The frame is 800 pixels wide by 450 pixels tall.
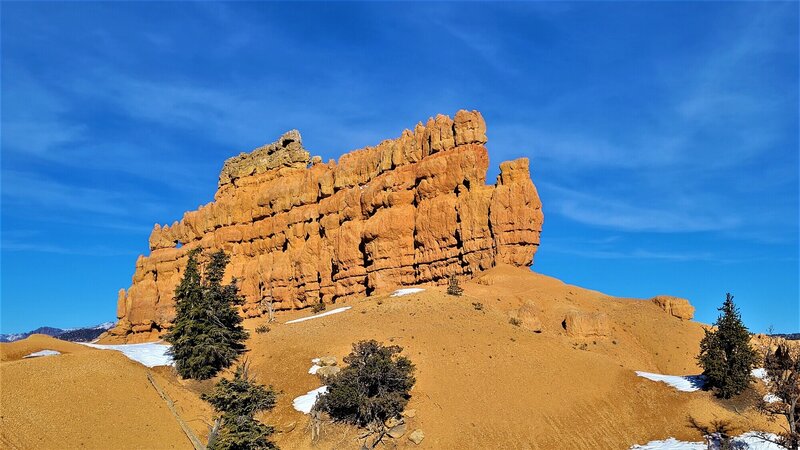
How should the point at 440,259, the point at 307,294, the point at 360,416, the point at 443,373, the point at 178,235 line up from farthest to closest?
the point at 178,235 → the point at 307,294 → the point at 440,259 → the point at 443,373 → the point at 360,416

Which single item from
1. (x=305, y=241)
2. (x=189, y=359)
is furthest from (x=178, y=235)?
(x=189, y=359)

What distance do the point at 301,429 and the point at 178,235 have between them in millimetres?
69570

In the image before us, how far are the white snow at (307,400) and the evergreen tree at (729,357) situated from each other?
67.7ft

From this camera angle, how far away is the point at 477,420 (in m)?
29.4

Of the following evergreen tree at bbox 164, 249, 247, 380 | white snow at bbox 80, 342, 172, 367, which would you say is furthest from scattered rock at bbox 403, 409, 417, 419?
white snow at bbox 80, 342, 172, 367

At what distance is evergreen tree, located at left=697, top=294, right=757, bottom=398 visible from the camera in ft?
102

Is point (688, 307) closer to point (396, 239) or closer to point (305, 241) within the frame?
point (396, 239)

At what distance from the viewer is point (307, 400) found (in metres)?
31.7

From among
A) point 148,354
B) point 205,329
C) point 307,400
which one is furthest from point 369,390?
point 148,354

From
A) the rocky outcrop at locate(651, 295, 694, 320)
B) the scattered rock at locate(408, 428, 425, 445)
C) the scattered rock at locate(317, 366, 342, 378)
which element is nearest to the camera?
the scattered rock at locate(408, 428, 425, 445)

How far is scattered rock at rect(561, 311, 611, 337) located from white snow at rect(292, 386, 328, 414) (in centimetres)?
2008

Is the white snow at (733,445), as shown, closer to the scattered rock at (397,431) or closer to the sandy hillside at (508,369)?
the sandy hillside at (508,369)

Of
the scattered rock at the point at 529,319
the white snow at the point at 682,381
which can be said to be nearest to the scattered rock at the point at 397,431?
the white snow at the point at 682,381

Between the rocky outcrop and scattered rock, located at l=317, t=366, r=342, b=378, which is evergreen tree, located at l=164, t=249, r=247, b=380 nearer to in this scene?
scattered rock, located at l=317, t=366, r=342, b=378
